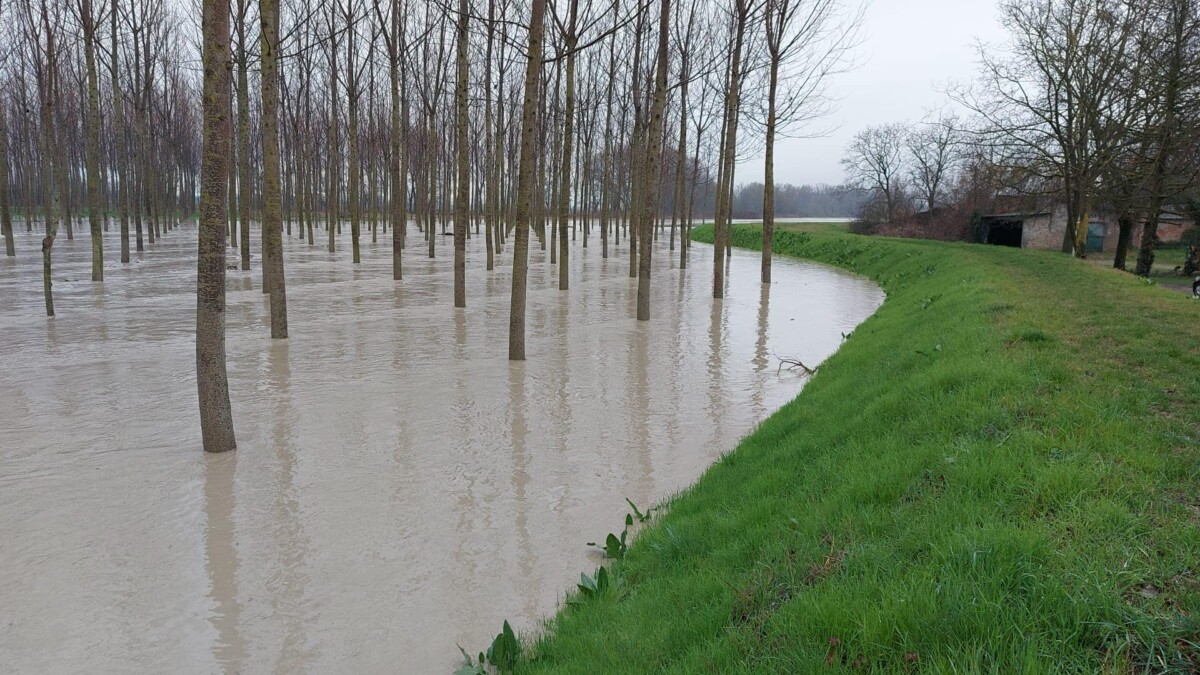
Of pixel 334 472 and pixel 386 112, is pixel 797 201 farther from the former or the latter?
pixel 334 472

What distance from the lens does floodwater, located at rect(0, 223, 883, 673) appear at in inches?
140

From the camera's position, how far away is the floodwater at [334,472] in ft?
11.7

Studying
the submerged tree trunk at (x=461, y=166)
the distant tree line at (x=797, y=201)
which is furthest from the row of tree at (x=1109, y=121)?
the distant tree line at (x=797, y=201)

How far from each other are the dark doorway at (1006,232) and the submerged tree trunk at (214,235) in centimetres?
3585

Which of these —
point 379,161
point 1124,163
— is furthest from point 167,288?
point 379,161

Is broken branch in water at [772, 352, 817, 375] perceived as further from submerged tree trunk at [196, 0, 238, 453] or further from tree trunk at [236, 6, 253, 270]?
tree trunk at [236, 6, 253, 270]

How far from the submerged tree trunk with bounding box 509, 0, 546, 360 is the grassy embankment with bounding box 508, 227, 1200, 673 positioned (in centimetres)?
435

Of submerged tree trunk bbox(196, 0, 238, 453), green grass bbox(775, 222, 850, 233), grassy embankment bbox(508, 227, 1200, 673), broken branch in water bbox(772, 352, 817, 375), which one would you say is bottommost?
broken branch in water bbox(772, 352, 817, 375)

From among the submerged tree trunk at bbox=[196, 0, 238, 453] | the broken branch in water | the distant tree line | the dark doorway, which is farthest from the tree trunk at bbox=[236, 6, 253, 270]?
the distant tree line

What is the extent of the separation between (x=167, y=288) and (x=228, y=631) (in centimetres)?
1568

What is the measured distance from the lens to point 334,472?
18.5 feet

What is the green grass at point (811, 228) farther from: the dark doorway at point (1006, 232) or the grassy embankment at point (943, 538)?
the grassy embankment at point (943, 538)

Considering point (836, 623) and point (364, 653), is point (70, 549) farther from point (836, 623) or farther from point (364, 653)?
point (836, 623)

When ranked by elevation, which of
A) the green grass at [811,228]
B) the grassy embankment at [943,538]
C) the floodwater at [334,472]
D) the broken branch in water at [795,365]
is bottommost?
the floodwater at [334,472]
